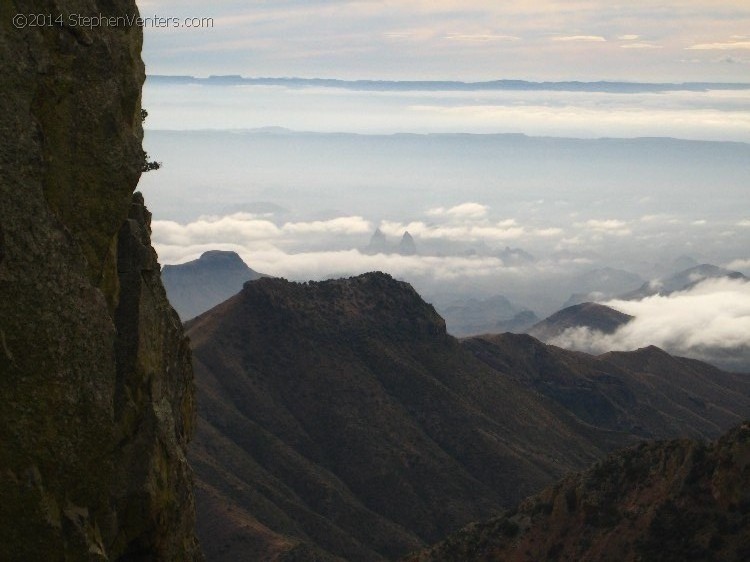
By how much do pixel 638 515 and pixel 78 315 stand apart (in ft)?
158

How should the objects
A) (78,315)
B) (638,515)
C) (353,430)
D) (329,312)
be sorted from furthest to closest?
(329,312)
(353,430)
(638,515)
(78,315)

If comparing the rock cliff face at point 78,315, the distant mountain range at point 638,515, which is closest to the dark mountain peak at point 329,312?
the distant mountain range at point 638,515

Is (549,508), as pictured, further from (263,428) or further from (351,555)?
(263,428)

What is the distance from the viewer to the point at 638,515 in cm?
6575

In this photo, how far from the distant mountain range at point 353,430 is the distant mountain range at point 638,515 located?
74.3 ft

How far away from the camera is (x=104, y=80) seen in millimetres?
28516

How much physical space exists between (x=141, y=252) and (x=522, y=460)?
98285 millimetres

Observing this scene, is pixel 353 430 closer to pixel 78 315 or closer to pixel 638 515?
pixel 638 515

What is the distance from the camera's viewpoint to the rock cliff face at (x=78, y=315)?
2417 cm

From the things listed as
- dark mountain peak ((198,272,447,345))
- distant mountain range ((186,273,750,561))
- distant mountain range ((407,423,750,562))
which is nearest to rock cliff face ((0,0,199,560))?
distant mountain range ((407,423,750,562))

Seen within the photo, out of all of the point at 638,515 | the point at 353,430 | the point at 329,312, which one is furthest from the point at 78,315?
the point at 329,312

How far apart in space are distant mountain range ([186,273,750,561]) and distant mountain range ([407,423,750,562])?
22.6 meters

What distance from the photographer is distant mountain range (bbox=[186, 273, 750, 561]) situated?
10588 centimetres

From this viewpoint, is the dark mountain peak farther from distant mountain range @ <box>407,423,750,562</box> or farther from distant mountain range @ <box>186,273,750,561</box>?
distant mountain range @ <box>407,423,750,562</box>
